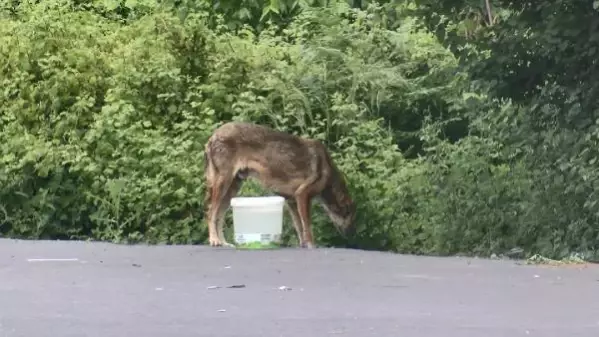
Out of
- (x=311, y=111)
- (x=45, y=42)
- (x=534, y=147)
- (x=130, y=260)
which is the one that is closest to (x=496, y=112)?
(x=534, y=147)

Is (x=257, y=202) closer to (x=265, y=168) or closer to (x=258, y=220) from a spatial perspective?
(x=258, y=220)

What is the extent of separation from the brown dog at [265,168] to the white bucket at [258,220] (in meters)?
0.64

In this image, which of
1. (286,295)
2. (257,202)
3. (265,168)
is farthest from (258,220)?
(286,295)

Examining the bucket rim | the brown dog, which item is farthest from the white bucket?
the brown dog

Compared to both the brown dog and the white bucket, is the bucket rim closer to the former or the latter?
the white bucket

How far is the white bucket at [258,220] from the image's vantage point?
Result: 13555 millimetres

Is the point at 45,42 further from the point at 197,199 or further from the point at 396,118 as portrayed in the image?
the point at 396,118

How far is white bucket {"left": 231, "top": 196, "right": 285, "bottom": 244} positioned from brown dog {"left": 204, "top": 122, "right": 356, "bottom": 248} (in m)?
0.64

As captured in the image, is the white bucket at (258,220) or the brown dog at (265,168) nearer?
the white bucket at (258,220)

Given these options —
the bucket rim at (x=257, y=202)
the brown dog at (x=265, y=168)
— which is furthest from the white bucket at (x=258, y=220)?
the brown dog at (x=265, y=168)

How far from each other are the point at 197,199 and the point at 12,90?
3.05m

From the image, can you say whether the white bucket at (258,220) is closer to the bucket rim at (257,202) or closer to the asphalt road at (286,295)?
the bucket rim at (257,202)

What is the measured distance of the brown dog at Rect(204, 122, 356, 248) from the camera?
14250 millimetres

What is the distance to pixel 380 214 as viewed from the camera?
50.0ft
